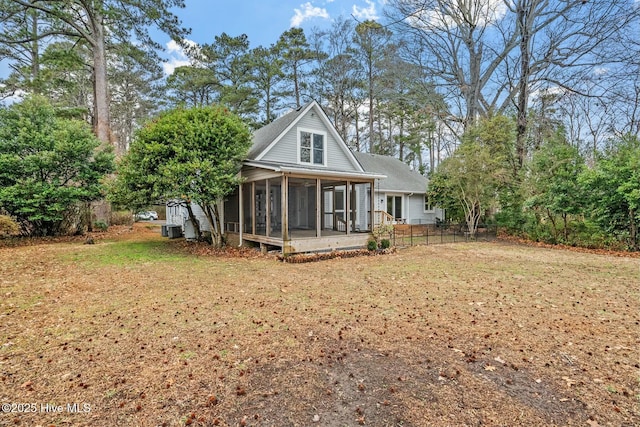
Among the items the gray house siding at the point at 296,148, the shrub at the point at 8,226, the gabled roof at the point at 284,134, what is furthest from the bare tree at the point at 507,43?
→ the shrub at the point at 8,226

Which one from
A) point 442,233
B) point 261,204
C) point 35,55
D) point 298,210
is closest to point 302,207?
point 298,210

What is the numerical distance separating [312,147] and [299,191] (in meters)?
2.78

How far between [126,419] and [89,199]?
49.7 feet

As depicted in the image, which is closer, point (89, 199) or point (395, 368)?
point (395, 368)

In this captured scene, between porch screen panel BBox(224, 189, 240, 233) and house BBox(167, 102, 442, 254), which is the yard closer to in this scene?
house BBox(167, 102, 442, 254)

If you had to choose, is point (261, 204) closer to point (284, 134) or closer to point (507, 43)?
point (284, 134)

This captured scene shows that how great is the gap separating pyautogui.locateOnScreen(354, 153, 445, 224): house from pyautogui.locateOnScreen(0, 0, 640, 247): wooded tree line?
419 cm

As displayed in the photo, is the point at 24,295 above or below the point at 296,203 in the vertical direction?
below

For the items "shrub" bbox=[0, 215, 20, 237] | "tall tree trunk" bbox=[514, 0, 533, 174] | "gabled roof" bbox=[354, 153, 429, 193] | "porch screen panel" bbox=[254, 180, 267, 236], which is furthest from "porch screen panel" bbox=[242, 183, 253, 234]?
"tall tree trunk" bbox=[514, 0, 533, 174]

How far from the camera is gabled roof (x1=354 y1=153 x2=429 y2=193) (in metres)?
20.5

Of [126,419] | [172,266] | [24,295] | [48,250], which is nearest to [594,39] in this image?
[172,266]

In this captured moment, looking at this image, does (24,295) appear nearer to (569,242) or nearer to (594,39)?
(569,242)

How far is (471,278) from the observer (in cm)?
753

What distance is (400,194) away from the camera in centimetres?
2102
